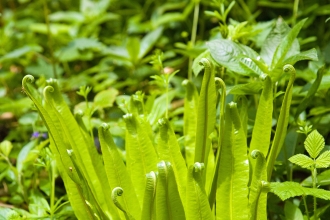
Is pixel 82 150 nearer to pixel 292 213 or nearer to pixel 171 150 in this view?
pixel 171 150

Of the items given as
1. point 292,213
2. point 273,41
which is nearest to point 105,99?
point 273,41

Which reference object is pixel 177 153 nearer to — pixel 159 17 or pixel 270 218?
pixel 270 218

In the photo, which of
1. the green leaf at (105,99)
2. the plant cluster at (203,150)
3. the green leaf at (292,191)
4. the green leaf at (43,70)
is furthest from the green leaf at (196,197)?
the green leaf at (43,70)

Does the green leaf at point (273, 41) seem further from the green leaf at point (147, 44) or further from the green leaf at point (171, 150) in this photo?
the green leaf at point (147, 44)

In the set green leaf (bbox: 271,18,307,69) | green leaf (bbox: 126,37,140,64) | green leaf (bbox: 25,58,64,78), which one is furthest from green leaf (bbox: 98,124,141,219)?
green leaf (bbox: 25,58,64,78)

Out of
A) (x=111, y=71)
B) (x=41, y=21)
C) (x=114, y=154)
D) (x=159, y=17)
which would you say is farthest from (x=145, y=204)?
(x=41, y=21)

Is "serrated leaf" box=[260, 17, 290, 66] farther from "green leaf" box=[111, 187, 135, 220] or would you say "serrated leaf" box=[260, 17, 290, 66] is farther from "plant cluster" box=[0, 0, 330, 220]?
"green leaf" box=[111, 187, 135, 220]
